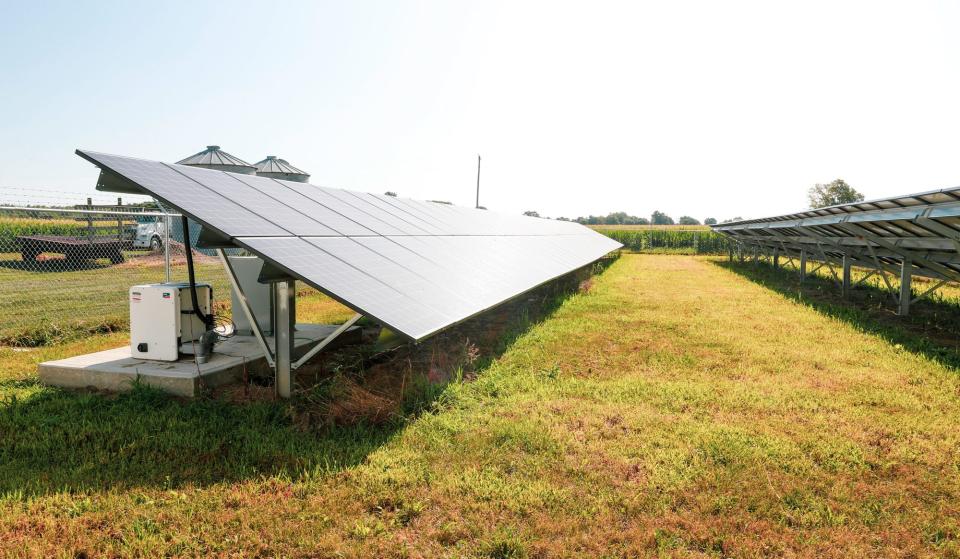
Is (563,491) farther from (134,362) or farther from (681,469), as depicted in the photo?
(134,362)

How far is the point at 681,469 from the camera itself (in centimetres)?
493

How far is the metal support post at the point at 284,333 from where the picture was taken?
6153mm

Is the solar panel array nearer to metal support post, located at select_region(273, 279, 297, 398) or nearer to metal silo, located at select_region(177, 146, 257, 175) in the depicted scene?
metal support post, located at select_region(273, 279, 297, 398)

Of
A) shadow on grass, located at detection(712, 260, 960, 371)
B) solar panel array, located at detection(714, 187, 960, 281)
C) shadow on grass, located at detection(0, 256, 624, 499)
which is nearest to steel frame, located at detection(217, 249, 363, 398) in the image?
shadow on grass, located at detection(0, 256, 624, 499)

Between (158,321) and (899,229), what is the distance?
1391 cm

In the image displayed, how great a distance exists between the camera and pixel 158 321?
701 cm

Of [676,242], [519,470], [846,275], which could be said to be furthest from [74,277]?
[676,242]

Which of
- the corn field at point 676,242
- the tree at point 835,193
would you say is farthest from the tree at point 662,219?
the corn field at point 676,242

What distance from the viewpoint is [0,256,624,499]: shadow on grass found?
4594 mm

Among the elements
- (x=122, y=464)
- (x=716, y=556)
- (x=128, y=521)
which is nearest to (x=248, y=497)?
(x=128, y=521)

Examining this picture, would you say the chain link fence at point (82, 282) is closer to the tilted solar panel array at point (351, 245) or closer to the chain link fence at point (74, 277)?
the chain link fence at point (74, 277)

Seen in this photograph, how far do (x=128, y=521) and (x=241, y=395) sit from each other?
7.99ft

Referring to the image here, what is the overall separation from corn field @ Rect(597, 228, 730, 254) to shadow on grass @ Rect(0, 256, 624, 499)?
42945 millimetres

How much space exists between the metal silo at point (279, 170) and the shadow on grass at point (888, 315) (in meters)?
19.6
